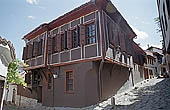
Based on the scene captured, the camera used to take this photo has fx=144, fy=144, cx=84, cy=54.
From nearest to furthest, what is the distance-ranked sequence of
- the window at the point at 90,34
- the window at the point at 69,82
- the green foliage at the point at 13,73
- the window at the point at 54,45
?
the green foliage at the point at 13,73 < the window at the point at 90,34 < the window at the point at 69,82 < the window at the point at 54,45

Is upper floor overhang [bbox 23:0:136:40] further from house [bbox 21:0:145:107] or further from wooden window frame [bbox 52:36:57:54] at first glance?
wooden window frame [bbox 52:36:57:54]

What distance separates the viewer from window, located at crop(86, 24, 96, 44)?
30.5 ft

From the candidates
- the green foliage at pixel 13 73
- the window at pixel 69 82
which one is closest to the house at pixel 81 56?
the window at pixel 69 82

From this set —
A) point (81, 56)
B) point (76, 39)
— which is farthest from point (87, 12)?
point (81, 56)

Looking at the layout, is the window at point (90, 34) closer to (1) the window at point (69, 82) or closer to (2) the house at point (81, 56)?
(2) the house at point (81, 56)

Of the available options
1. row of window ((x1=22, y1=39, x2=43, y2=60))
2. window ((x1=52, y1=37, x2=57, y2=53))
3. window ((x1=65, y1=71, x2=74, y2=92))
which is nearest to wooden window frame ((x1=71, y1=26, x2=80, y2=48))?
window ((x1=52, y1=37, x2=57, y2=53))

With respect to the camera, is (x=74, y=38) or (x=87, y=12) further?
(x=74, y=38)

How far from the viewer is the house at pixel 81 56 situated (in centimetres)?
882

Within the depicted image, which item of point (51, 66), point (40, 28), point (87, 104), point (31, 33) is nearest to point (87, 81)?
point (87, 104)

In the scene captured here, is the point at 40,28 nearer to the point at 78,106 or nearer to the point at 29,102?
the point at 29,102

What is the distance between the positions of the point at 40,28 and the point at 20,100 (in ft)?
21.2

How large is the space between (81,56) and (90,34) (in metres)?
1.59

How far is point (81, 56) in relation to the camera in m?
9.29

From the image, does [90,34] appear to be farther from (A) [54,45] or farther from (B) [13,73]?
(B) [13,73]
